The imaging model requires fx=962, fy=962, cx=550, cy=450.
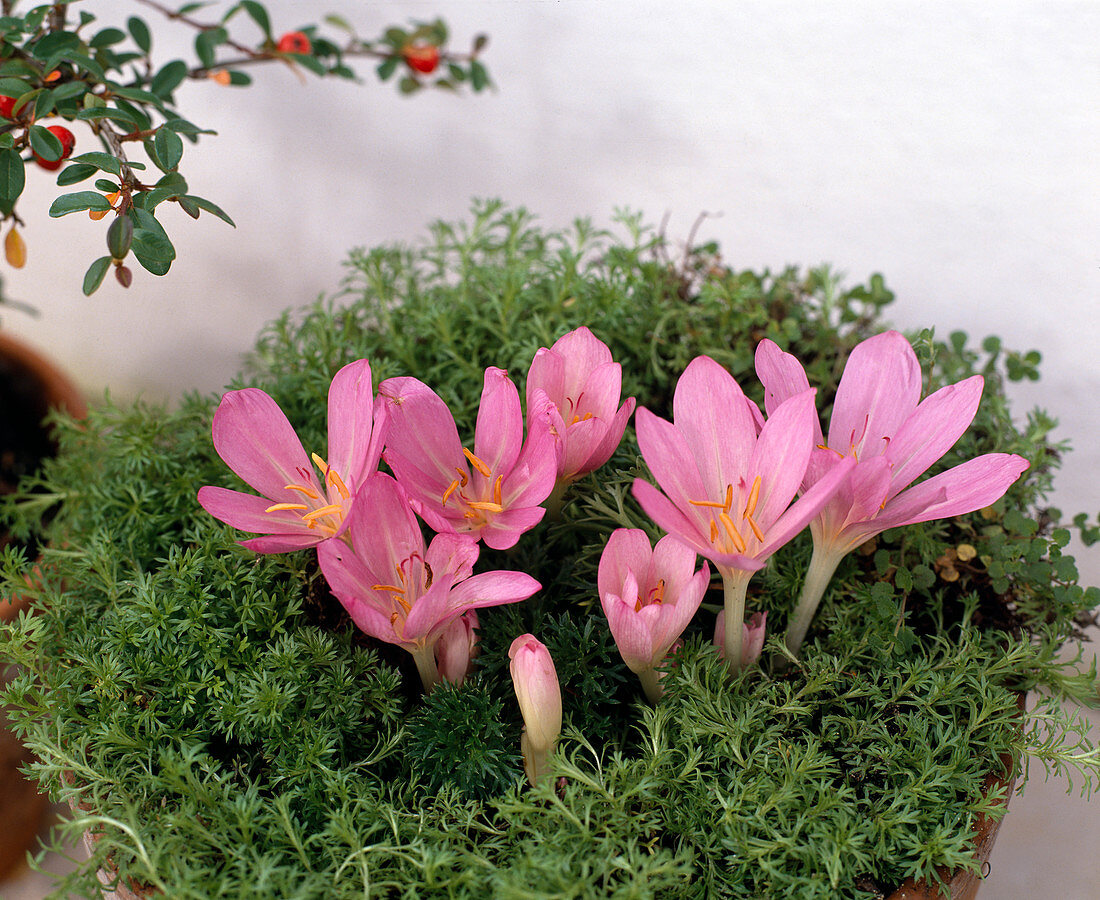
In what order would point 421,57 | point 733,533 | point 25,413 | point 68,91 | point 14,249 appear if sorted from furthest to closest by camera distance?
point 25,413 → point 421,57 → point 14,249 → point 68,91 → point 733,533

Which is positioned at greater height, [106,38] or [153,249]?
[106,38]

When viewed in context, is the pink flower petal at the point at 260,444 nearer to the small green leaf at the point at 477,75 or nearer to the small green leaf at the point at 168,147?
the small green leaf at the point at 168,147

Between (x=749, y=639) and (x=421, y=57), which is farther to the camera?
(x=421, y=57)

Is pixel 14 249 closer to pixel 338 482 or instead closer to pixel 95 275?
pixel 95 275

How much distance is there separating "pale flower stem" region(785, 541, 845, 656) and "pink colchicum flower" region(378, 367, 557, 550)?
A: 18 centimetres

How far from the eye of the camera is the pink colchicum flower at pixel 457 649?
2.11 feet

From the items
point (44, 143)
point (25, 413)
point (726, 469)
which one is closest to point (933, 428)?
point (726, 469)

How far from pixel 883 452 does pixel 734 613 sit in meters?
0.14

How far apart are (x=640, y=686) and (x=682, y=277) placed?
45 cm

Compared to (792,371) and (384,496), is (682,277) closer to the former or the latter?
(792,371)

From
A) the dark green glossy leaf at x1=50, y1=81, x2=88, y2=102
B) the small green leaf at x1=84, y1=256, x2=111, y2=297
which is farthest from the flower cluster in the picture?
the dark green glossy leaf at x1=50, y1=81, x2=88, y2=102

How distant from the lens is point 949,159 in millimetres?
1224

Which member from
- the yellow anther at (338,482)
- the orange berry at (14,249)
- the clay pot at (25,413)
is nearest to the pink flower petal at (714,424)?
the yellow anther at (338,482)

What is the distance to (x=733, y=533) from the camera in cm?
56
